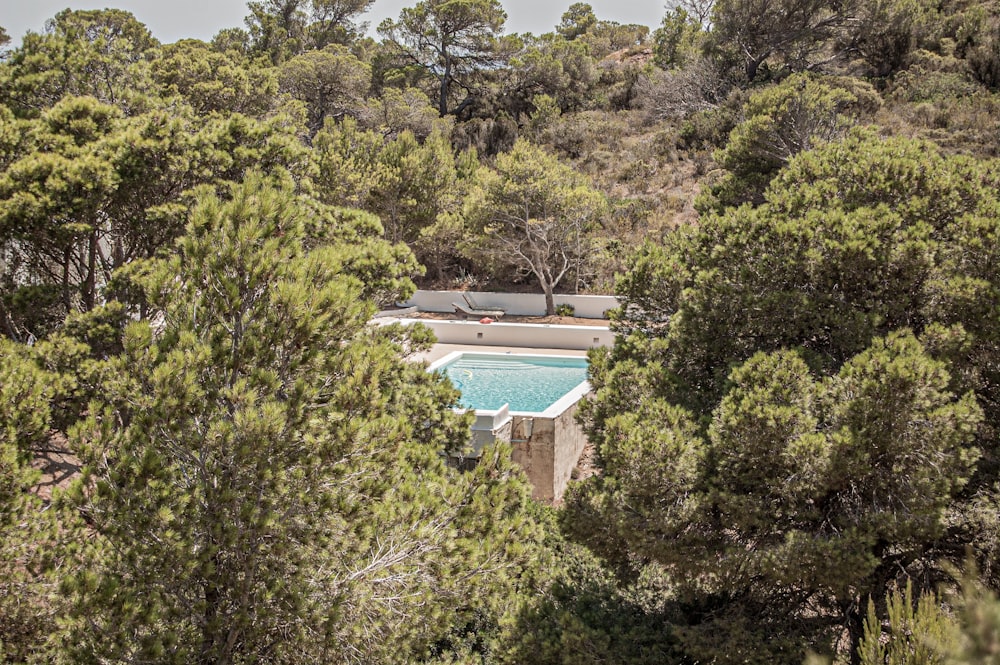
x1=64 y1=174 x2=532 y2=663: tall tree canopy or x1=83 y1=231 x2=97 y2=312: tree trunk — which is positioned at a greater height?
x1=83 y1=231 x2=97 y2=312: tree trunk

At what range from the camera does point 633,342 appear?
6848mm

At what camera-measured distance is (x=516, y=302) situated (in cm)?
1969

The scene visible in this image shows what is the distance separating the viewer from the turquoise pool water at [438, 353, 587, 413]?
13.2 m

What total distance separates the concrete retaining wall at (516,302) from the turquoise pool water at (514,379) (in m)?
3.35

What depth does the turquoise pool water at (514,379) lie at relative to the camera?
43.2 feet

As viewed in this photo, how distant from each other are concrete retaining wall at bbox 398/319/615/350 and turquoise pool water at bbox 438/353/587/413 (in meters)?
1.17

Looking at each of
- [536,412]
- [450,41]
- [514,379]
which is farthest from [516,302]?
[450,41]

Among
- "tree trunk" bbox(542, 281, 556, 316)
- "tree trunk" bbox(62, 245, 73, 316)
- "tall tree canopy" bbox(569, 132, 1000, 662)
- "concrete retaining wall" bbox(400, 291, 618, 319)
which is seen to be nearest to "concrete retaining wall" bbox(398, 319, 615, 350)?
"concrete retaining wall" bbox(400, 291, 618, 319)

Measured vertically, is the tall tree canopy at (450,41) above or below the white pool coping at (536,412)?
above

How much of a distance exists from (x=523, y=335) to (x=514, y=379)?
232 cm

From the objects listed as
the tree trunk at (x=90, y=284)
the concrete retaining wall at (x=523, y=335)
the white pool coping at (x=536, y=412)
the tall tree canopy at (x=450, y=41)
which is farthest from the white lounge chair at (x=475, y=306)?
the tall tree canopy at (x=450, y=41)

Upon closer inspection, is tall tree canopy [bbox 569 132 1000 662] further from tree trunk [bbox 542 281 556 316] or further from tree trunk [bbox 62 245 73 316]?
tree trunk [bbox 542 281 556 316]

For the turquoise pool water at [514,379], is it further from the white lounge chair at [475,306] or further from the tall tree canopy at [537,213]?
the white lounge chair at [475,306]

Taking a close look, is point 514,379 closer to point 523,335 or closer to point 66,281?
point 523,335
